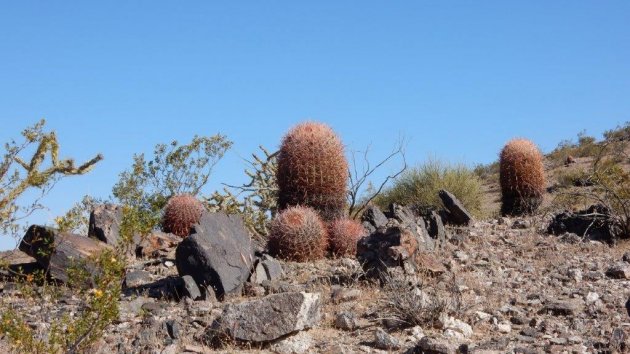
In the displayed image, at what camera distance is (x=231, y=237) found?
8.62 m

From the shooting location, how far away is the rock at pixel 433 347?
5.73m

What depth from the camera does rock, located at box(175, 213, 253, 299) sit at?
7.98 m

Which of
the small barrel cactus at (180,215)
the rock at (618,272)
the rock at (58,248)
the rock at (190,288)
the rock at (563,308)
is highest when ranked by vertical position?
the small barrel cactus at (180,215)

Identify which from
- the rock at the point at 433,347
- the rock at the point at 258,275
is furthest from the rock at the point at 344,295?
the rock at the point at 433,347

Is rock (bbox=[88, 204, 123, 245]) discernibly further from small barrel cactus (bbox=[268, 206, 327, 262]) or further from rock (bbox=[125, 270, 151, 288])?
small barrel cactus (bbox=[268, 206, 327, 262])

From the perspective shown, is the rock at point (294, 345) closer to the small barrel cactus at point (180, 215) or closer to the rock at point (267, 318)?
the rock at point (267, 318)

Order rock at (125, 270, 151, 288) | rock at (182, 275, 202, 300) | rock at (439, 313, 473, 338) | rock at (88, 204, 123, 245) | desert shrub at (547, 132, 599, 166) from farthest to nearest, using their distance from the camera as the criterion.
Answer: desert shrub at (547, 132, 599, 166), rock at (88, 204, 123, 245), rock at (125, 270, 151, 288), rock at (182, 275, 202, 300), rock at (439, 313, 473, 338)

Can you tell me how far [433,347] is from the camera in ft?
18.8

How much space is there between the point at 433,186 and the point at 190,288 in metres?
10.8

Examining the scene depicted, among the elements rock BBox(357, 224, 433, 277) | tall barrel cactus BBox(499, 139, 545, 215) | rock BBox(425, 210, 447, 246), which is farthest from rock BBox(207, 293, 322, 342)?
tall barrel cactus BBox(499, 139, 545, 215)

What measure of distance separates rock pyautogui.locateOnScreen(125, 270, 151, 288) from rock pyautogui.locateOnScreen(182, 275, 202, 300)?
118 cm

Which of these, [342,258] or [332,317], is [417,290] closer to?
[332,317]

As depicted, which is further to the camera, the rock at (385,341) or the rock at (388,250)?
the rock at (388,250)

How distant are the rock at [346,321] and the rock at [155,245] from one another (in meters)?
4.77
